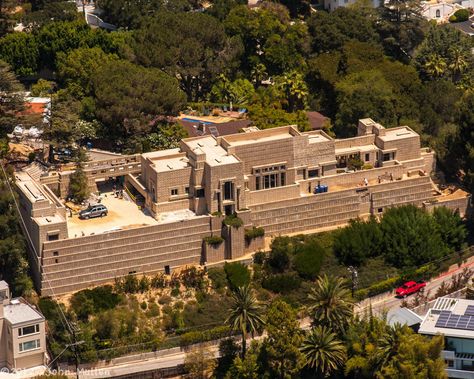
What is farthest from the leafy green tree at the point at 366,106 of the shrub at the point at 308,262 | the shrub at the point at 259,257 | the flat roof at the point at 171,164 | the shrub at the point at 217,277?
the shrub at the point at 217,277

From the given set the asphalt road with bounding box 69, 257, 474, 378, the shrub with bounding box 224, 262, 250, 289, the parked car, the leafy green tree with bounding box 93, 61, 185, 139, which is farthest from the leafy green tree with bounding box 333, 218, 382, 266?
the leafy green tree with bounding box 93, 61, 185, 139

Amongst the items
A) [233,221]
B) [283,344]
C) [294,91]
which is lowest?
[283,344]

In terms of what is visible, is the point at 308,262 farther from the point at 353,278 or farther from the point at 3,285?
the point at 3,285

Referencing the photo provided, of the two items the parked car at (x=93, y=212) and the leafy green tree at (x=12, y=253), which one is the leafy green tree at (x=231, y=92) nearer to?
the parked car at (x=93, y=212)

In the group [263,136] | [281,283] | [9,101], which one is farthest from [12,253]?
[263,136]

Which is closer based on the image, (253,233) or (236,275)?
(236,275)
